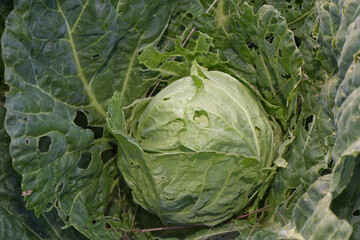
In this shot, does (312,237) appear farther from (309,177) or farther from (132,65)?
(132,65)

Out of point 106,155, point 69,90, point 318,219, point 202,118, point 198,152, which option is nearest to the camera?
point 318,219

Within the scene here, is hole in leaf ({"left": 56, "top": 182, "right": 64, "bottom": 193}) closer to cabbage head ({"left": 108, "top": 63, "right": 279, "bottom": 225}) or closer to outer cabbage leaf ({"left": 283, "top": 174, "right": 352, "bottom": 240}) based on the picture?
cabbage head ({"left": 108, "top": 63, "right": 279, "bottom": 225})

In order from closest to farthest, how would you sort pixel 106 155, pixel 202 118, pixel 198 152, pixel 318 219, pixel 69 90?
1. pixel 318 219
2. pixel 198 152
3. pixel 202 118
4. pixel 69 90
5. pixel 106 155

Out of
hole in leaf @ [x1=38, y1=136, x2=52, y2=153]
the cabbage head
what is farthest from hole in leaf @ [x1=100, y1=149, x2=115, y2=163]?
hole in leaf @ [x1=38, y1=136, x2=52, y2=153]

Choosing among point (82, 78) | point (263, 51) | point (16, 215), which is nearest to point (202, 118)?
point (263, 51)

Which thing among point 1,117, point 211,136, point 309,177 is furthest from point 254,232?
point 1,117

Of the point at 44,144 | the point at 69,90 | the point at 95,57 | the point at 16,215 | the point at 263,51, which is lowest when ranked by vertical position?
the point at 16,215

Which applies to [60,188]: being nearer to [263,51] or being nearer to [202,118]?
[202,118]
